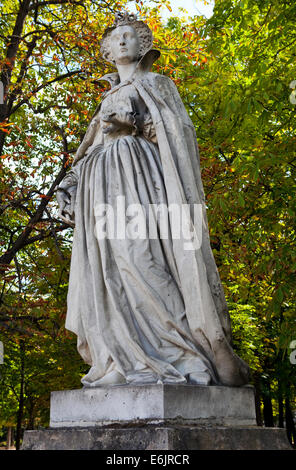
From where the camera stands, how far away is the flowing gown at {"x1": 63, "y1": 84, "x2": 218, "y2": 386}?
3.97 meters

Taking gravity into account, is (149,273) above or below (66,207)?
below

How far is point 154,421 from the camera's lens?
11.4ft

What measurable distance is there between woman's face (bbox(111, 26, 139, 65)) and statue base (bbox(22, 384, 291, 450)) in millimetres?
2923

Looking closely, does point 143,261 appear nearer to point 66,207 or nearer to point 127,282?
point 127,282

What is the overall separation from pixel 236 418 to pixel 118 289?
1.23 metres

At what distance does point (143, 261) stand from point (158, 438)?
134 cm

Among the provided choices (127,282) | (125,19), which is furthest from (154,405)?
(125,19)

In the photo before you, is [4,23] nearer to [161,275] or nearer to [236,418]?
[161,275]

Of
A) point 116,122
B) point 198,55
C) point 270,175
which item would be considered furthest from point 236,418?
point 198,55

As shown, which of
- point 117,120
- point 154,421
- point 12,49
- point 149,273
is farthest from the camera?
point 12,49

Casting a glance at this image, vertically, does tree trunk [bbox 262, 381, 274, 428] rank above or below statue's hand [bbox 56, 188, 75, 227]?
below

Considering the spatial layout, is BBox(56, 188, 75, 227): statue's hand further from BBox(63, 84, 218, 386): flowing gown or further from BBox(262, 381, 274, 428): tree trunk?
BBox(262, 381, 274, 428): tree trunk

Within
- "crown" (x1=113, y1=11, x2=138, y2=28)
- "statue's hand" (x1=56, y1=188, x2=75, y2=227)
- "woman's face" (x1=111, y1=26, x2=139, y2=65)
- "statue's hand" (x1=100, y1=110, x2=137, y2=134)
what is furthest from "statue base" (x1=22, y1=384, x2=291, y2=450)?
"crown" (x1=113, y1=11, x2=138, y2=28)
